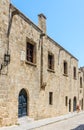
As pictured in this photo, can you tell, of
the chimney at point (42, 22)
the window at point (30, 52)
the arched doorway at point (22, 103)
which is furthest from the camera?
the chimney at point (42, 22)

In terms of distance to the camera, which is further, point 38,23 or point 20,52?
point 38,23

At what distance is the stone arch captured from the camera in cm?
1487

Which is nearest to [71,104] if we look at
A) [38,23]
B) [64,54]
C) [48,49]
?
[64,54]

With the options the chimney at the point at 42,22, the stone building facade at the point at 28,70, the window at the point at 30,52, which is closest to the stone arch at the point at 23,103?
the stone building facade at the point at 28,70

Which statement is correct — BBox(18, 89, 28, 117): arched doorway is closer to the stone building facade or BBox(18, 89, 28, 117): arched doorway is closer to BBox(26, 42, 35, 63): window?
the stone building facade

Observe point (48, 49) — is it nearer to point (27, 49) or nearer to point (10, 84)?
point (27, 49)

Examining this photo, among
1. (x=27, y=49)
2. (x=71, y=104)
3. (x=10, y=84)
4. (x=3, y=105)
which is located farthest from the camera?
(x=71, y=104)

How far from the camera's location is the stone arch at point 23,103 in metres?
14.9

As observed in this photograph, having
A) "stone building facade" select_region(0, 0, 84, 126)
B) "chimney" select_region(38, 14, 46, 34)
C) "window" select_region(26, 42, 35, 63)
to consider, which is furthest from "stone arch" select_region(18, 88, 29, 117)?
"chimney" select_region(38, 14, 46, 34)

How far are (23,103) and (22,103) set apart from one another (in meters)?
0.16

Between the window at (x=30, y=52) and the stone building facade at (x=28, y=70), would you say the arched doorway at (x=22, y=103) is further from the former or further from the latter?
the window at (x=30, y=52)

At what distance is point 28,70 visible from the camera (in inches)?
625

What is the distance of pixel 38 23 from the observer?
18844 mm

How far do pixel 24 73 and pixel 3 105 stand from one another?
3202 millimetres
